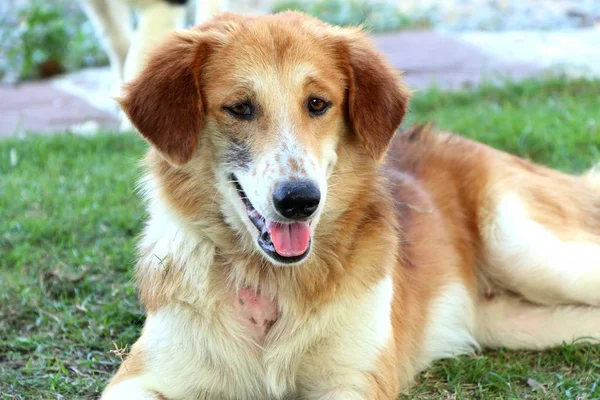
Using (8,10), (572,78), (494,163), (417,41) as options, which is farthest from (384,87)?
(8,10)

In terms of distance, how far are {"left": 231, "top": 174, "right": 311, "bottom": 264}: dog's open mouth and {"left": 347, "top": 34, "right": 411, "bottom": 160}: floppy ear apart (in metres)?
0.48

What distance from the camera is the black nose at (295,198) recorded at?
312cm

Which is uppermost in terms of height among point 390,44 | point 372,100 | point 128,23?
point 372,100

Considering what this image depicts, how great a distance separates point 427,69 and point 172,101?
6339mm

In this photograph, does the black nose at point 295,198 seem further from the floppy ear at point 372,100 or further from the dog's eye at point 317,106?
the floppy ear at point 372,100

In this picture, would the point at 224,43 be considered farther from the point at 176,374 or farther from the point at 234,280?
the point at 176,374

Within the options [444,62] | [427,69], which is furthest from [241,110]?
[444,62]

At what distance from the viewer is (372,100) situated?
3590 mm

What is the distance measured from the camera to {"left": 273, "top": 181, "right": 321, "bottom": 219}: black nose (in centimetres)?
312

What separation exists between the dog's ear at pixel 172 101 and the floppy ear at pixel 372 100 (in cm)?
57

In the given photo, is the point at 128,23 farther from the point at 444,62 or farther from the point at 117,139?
the point at 444,62

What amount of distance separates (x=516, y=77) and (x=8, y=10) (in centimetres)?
735

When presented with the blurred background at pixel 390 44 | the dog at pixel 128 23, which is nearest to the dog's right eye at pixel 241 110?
the dog at pixel 128 23

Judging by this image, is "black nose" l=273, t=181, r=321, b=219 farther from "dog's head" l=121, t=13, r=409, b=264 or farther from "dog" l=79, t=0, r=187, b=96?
"dog" l=79, t=0, r=187, b=96
